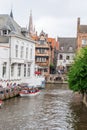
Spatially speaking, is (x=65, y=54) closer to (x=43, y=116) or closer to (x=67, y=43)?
(x=67, y=43)

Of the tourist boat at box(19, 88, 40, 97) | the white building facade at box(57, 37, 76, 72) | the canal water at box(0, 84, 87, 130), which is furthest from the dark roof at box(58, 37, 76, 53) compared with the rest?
the canal water at box(0, 84, 87, 130)

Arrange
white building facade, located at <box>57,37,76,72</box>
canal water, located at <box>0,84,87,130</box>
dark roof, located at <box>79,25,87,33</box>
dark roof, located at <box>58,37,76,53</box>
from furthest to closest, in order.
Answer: dark roof, located at <box>58,37,76,53</box>, white building facade, located at <box>57,37,76,72</box>, dark roof, located at <box>79,25,87,33</box>, canal water, located at <box>0,84,87,130</box>

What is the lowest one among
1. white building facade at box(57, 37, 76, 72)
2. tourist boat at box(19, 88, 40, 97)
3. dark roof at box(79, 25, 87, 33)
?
tourist boat at box(19, 88, 40, 97)

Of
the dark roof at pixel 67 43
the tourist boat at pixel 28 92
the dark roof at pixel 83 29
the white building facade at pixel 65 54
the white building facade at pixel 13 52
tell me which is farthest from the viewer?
the dark roof at pixel 67 43

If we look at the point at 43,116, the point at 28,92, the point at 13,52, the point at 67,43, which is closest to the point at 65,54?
the point at 67,43

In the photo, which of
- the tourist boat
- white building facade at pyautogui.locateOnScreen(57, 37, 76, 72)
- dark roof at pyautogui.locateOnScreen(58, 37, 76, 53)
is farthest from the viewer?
dark roof at pyautogui.locateOnScreen(58, 37, 76, 53)

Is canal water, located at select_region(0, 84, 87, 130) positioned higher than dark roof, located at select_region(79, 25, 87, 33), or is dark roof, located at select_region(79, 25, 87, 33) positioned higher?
dark roof, located at select_region(79, 25, 87, 33)

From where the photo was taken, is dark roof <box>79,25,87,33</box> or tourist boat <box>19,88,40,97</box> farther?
dark roof <box>79,25,87,33</box>

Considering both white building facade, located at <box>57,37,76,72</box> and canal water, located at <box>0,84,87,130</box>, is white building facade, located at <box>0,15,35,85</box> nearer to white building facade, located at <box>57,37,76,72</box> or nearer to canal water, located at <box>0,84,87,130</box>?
canal water, located at <box>0,84,87,130</box>

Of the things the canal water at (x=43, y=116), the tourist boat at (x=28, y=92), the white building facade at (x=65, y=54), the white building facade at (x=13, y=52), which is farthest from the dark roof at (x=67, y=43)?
the canal water at (x=43, y=116)

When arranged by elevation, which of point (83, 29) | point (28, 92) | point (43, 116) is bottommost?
point (28, 92)

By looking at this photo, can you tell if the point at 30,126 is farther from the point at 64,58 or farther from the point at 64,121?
the point at 64,58

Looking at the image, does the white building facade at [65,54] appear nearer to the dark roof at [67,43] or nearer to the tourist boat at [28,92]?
the dark roof at [67,43]

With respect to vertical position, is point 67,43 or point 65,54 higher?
point 67,43
